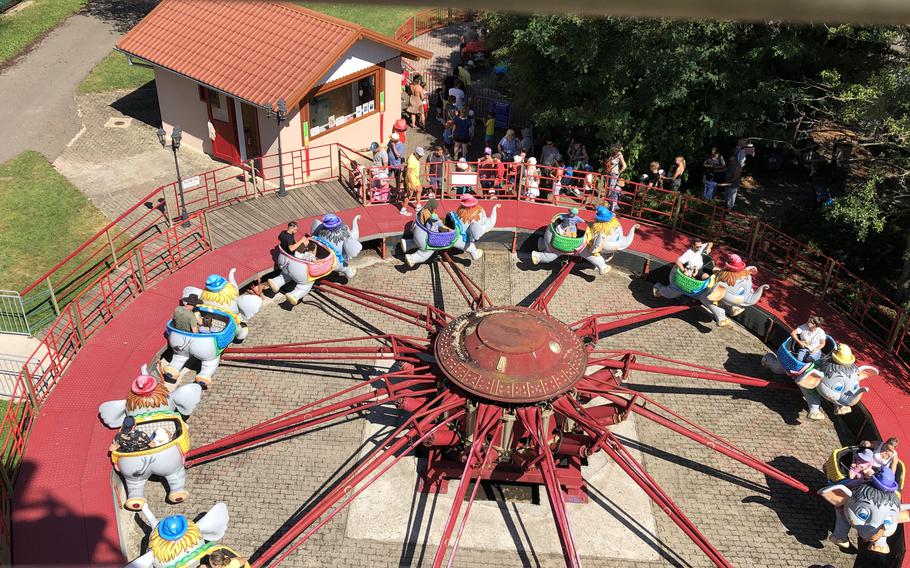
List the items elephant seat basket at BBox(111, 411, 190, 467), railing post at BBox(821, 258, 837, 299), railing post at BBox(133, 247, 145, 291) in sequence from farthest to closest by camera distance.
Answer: railing post at BBox(821, 258, 837, 299)
railing post at BBox(133, 247, 145, 291)
elephant seat basket at BBox(111, 411, 190, 467)

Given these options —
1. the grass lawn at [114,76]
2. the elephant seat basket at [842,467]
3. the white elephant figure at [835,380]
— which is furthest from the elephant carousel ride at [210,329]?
the grass lawn at [114,76]

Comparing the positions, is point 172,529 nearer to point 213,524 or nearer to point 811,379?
point 213,524

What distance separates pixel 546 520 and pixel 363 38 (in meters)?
17.5

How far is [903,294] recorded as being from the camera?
21.4 m

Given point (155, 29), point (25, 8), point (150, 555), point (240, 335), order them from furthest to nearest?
point (25, 8), point (155, 29), point (240, 335), point (150, 555)

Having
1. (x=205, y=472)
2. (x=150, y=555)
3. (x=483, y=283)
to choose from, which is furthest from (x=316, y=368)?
(x=150, y=555)

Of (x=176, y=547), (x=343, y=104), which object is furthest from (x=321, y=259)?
(x=343, y=104)

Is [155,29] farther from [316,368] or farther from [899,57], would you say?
[899,57]

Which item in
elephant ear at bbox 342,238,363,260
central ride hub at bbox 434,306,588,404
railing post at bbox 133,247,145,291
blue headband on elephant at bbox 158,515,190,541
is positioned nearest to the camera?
blue headband on elephant at bbox 158,515,190,541

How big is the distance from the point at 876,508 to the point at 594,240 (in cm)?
979

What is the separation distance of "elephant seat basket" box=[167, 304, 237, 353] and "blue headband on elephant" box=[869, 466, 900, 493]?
13908 millimetres

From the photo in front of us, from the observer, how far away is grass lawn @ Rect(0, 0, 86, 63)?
3678 cm

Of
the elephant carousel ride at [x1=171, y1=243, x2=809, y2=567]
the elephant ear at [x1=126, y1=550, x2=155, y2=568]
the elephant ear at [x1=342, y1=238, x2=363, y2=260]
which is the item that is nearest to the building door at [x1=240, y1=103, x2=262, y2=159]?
the elephant ear at [x1=342, y1=238, x2=363, y2=260]

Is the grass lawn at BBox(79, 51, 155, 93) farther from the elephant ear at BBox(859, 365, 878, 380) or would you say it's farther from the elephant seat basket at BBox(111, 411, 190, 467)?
the elephant ear at BBox(859, 365, 878, 380)
